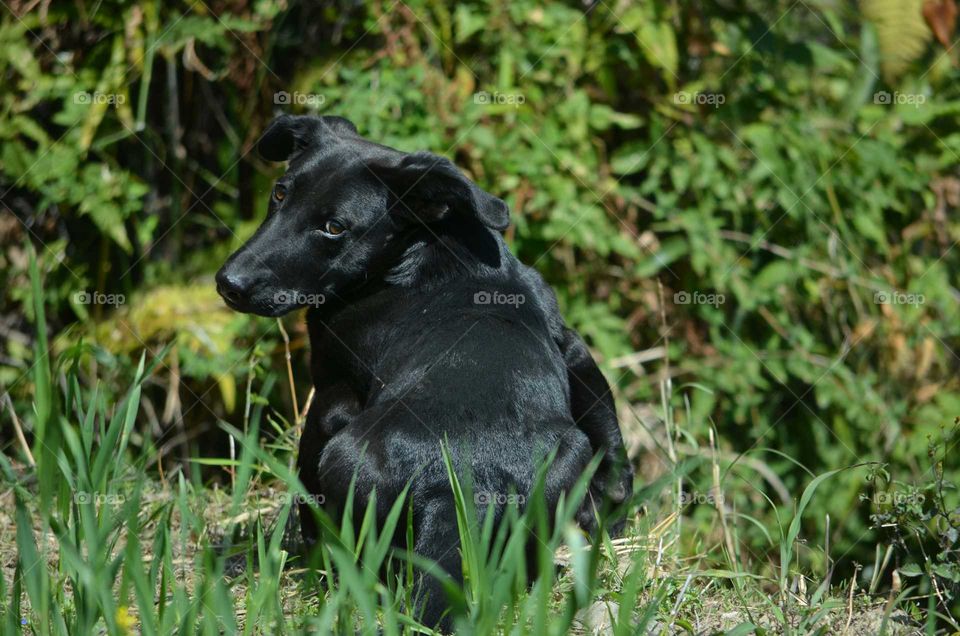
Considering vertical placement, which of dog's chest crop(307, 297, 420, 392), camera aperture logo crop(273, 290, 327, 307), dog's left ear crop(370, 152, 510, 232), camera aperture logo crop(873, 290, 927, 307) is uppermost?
dog's left ear crop(370, 152, 510, 232)

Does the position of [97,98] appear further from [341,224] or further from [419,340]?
[419,340]

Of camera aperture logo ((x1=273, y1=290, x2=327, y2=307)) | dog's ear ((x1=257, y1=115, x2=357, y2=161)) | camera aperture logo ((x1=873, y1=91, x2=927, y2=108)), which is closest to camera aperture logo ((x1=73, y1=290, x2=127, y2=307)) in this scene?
dog's ear ((x1=257, y1=115, x2=357, y2=161))

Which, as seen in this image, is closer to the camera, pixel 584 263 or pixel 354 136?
pixel 354 136

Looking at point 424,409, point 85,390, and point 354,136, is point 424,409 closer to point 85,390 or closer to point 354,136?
point 354,136

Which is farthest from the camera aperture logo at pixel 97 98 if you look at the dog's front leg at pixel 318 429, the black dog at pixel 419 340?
the dog's front leg at pixel 318 429

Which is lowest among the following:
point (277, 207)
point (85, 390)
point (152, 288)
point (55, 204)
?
point (85, 390)

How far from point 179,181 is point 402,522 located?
11.8 ft

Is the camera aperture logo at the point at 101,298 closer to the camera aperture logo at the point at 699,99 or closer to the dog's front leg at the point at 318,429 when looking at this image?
the dog's front leg at the point at 318,429

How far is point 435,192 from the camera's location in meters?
3.13

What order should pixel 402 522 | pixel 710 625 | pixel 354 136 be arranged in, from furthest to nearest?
pixel 354 136 → pixel 402 522 → pixel 710 625

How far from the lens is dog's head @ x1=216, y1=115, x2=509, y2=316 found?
10.2 ft

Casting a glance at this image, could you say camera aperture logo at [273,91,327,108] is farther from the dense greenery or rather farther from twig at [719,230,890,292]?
twig at [719,230,890,292]

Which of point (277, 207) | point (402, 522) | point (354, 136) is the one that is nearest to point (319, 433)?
point (402, 522)

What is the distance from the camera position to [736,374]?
549 centimetres
